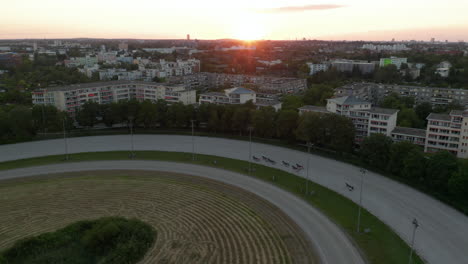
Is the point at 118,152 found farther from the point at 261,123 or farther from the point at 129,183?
the point at 261,123

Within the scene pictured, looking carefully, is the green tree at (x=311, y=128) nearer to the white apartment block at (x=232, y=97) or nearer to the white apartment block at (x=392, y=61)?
the white apartment block at (x=232, y=97)

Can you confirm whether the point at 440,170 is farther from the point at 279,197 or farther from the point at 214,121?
the point at 214,121

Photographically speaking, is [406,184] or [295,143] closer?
[406,184]

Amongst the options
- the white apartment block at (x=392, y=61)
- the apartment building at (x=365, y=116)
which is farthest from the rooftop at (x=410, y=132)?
the white apartment block at (x=392, y=61)

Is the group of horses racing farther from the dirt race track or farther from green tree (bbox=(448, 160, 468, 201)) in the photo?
green tree (bbox=(448, 160, 468, 201))

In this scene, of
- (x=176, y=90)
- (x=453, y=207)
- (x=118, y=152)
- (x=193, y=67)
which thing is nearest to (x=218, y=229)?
(x=453, y=207)

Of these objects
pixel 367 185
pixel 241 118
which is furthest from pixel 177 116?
pixel 367 185

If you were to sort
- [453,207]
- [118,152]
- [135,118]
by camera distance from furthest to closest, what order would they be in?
[135,118] < [118,152] < [453,207]
